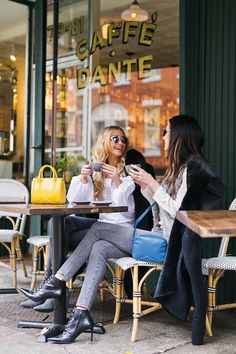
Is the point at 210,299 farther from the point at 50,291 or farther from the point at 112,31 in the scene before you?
the point at 112,31

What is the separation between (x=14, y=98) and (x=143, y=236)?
12.1 ft

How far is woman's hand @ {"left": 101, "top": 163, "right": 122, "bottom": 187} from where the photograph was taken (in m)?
3.15

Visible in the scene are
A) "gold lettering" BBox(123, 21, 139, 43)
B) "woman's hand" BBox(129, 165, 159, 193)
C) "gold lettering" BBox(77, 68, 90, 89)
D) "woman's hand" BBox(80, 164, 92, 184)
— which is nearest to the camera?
"woman's hand" BBox(129, 165, 159, 193)

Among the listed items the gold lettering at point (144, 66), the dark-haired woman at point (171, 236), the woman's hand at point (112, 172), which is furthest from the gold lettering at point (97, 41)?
the dark-haired woman at point (171, 236)

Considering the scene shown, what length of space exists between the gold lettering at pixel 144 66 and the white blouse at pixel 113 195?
14.4 feet

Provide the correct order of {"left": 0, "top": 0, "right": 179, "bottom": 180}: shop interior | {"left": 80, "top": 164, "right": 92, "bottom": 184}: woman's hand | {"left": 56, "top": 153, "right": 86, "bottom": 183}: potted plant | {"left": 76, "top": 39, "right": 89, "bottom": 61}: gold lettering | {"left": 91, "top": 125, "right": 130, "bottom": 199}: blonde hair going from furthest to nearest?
{"left": 76, "top": 39, "right": 89, "bottom": 61}: gold lettering < {"left": 0, "top": 0, "right": 179, "bottom": 180}: shop interior < {"left": 56, "top": 153, "right": 86, "bottom": 183}: potted plant < {"left": 91, "top": 125, "right": 130, "bottom": 199}: blonde hair < {"left": 80, "top": 164, "right": 92, "bottom": 184}: woman's hand

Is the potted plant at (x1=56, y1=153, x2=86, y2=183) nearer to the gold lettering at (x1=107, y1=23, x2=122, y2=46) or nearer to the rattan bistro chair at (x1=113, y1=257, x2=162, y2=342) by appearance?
the gold lettering at (x1=107, y1=23, x2=122, y2=46)

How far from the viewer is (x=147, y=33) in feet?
23.6

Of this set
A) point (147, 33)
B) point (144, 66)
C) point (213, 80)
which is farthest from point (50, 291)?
point (144, 66)

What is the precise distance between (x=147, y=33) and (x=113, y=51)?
1.69ft

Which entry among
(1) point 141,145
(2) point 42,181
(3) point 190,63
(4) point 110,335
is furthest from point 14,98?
(1) point 141,145

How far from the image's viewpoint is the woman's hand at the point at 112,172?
3.15m

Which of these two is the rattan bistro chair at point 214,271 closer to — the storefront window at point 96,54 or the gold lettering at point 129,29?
the storefront window at point 96,54

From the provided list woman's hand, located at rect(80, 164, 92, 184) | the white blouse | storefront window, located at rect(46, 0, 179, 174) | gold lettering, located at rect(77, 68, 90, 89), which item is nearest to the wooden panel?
the white blouse
